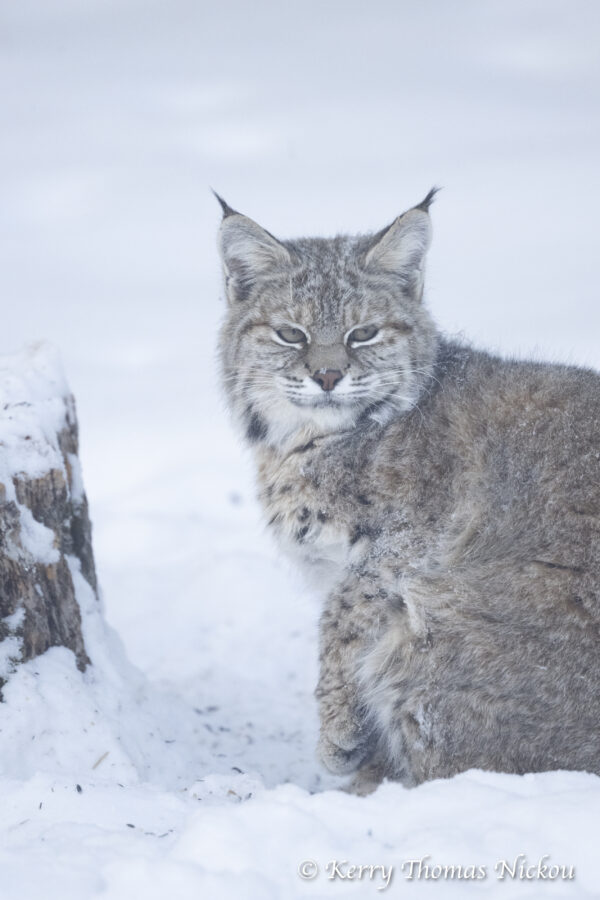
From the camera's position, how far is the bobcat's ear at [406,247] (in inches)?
182

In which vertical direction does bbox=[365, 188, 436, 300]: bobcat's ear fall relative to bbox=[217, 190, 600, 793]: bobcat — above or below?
above

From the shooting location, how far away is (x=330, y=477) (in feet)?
14.1

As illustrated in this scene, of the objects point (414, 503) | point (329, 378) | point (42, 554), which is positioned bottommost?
point (42, 554)

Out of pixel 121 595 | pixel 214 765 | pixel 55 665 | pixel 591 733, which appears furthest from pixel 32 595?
pixel 121 595

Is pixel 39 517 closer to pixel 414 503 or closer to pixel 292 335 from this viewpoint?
pixel 292 335

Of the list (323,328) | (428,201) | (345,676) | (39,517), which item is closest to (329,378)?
A: (323,328)

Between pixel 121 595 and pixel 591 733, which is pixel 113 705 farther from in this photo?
pixel 121 595

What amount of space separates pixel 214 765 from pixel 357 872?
2.56 meters

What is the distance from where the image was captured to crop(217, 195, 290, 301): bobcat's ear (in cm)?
472

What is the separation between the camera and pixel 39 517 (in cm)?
469

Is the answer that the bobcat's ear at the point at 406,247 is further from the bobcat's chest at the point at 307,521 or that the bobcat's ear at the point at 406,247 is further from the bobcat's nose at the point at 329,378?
the bobcat's chest at the point at 307,521

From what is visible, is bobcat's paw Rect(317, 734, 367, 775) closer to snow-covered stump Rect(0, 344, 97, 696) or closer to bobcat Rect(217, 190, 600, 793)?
bobcat Rect(217, 190, 600, 793)

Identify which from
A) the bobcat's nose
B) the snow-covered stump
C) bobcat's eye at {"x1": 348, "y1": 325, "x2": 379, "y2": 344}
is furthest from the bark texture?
bobcat's eye at {"x1": 348, "y1": 325, "x2": 379, "y2": 344}

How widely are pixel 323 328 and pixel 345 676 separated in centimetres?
166
